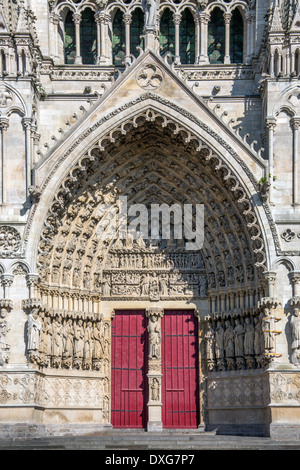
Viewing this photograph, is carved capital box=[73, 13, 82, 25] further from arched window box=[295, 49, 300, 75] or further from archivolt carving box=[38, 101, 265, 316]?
arched window box=[295, 49, 300, 75]

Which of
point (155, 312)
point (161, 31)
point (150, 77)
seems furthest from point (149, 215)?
point (161, 31)

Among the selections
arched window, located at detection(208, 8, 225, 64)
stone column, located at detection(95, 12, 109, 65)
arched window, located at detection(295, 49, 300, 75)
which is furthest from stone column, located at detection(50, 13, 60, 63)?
arched window, located at detection(295, 49, 300, 75)

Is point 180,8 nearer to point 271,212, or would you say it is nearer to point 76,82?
point 76,82

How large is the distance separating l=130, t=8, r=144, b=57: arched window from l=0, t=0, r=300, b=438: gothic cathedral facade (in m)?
0.03

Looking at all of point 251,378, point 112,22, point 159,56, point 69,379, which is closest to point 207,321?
point 251,378

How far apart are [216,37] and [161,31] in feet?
4.43

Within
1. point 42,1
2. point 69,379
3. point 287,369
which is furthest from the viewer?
point 42,1

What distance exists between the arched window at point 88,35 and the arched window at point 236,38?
10.9 feet

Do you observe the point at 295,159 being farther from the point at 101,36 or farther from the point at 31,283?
the point at 31,283

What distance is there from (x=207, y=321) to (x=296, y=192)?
365cm

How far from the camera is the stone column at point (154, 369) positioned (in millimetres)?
22578

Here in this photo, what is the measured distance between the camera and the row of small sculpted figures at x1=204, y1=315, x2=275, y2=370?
2155cm

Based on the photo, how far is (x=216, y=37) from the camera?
79.3ft

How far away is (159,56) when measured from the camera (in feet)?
72.8
